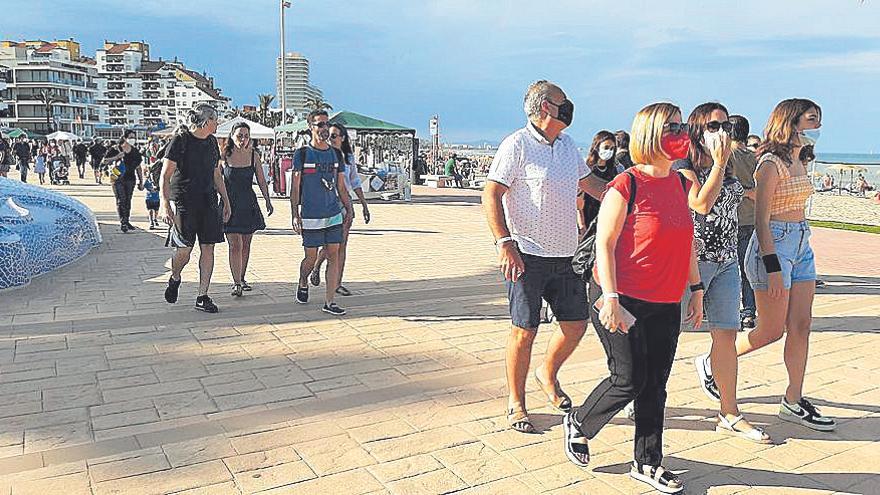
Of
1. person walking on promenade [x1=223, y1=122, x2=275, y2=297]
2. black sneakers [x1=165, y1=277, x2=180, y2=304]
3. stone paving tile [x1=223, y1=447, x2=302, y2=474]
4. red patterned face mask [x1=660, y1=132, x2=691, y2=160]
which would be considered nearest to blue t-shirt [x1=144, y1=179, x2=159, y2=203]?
person walking on promenade [x1=223, y1=122, x2=275, y2=297]

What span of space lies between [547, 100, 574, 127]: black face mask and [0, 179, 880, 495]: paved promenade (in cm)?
166

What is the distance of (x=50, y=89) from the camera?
397ft

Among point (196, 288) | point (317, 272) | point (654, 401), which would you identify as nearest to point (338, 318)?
point (317, 272)

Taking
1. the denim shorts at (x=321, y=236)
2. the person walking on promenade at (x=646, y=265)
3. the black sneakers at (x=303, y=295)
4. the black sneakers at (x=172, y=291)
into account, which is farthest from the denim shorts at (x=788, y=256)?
the black sneakers at (x=172, y=291)

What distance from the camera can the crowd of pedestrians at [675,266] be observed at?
332 centimetres

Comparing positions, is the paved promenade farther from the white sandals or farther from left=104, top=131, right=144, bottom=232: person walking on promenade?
left=104, top=131, right=144, bottom=232: person walking on promenade

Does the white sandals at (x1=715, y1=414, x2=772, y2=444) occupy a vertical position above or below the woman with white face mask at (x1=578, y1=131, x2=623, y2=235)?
below

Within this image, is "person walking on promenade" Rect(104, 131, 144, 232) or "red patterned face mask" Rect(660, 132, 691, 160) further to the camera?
"person walking on promenade" Rect(104, 131, 144, 232)

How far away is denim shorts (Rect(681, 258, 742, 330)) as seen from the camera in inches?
155

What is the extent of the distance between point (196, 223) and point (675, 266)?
4.63 metres

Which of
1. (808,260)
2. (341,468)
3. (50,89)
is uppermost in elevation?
(50,89)

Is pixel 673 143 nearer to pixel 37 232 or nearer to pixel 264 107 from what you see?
pixel 37 232

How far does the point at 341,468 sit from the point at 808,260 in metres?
2.72

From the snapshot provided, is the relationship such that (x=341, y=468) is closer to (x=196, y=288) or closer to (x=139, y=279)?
(x=196, y=288)
